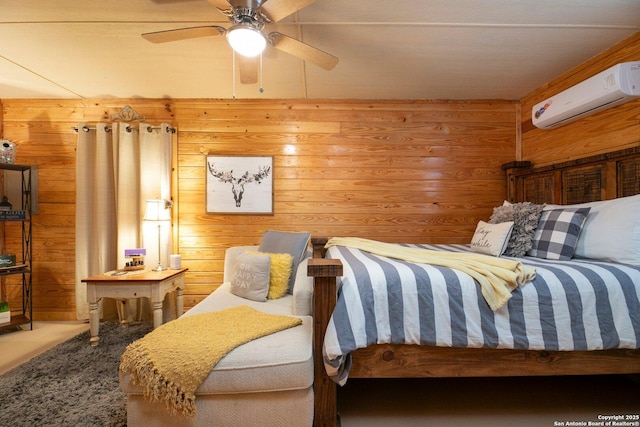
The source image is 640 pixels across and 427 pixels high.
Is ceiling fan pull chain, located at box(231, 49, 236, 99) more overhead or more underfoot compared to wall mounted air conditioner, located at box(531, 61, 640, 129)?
more overhead

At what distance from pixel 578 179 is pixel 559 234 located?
744 mm

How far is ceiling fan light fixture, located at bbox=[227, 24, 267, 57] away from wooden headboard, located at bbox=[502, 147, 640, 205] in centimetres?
240

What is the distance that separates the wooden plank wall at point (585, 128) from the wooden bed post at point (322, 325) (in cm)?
229

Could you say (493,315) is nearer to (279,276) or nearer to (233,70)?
(279,276)

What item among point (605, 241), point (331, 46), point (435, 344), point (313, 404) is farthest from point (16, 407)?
point (605, 241)

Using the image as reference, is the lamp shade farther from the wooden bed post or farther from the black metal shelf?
the wooden bed post

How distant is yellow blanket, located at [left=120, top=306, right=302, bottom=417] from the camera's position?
1142 millimetres

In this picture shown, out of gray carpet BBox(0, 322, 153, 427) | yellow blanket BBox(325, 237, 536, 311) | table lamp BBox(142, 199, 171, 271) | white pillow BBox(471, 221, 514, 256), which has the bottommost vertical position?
gray carpet BBox(0, 322, 153, 427)

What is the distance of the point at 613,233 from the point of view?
157 cm

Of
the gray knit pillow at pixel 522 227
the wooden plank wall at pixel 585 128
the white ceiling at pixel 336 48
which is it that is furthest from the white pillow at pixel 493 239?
the white ceiling at pixel 336 48

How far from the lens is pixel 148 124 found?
8.76ft

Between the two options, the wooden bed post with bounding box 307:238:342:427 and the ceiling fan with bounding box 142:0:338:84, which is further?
the ceiling fan with bounding box 142:0:338:84

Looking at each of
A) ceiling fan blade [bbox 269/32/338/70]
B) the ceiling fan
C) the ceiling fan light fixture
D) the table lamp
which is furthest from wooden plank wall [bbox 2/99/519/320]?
the ceiling fan light fixture

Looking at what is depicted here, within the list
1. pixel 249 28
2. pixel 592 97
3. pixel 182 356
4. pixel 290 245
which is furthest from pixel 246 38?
pixel 592 97
